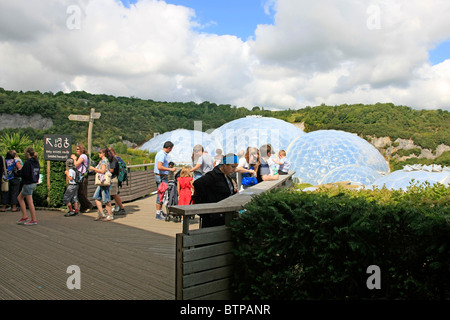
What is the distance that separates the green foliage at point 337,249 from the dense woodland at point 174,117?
50.1 metres

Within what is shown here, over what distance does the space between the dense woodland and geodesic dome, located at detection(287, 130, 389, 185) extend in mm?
24526

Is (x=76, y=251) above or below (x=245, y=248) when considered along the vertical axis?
below

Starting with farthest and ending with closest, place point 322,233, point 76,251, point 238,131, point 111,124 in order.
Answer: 1. point 111,124
2. point 238,131
3. point 76,251
4. point 322,233

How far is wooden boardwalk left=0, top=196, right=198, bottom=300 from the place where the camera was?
4.18 meters

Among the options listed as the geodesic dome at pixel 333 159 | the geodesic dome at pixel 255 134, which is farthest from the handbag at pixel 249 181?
the geodesic dome at pixel 255 134

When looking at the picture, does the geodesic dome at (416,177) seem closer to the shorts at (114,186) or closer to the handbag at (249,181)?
the handbag at (249,181)

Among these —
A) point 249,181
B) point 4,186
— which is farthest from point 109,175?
point 249,181

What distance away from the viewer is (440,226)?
8.38 feet

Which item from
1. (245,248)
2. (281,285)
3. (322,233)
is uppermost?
(322,233)

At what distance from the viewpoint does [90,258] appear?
555 cm

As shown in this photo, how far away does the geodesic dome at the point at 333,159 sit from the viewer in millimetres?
23969

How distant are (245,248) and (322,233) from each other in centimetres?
70

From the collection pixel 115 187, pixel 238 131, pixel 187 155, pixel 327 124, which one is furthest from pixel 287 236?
pixel 327 124
